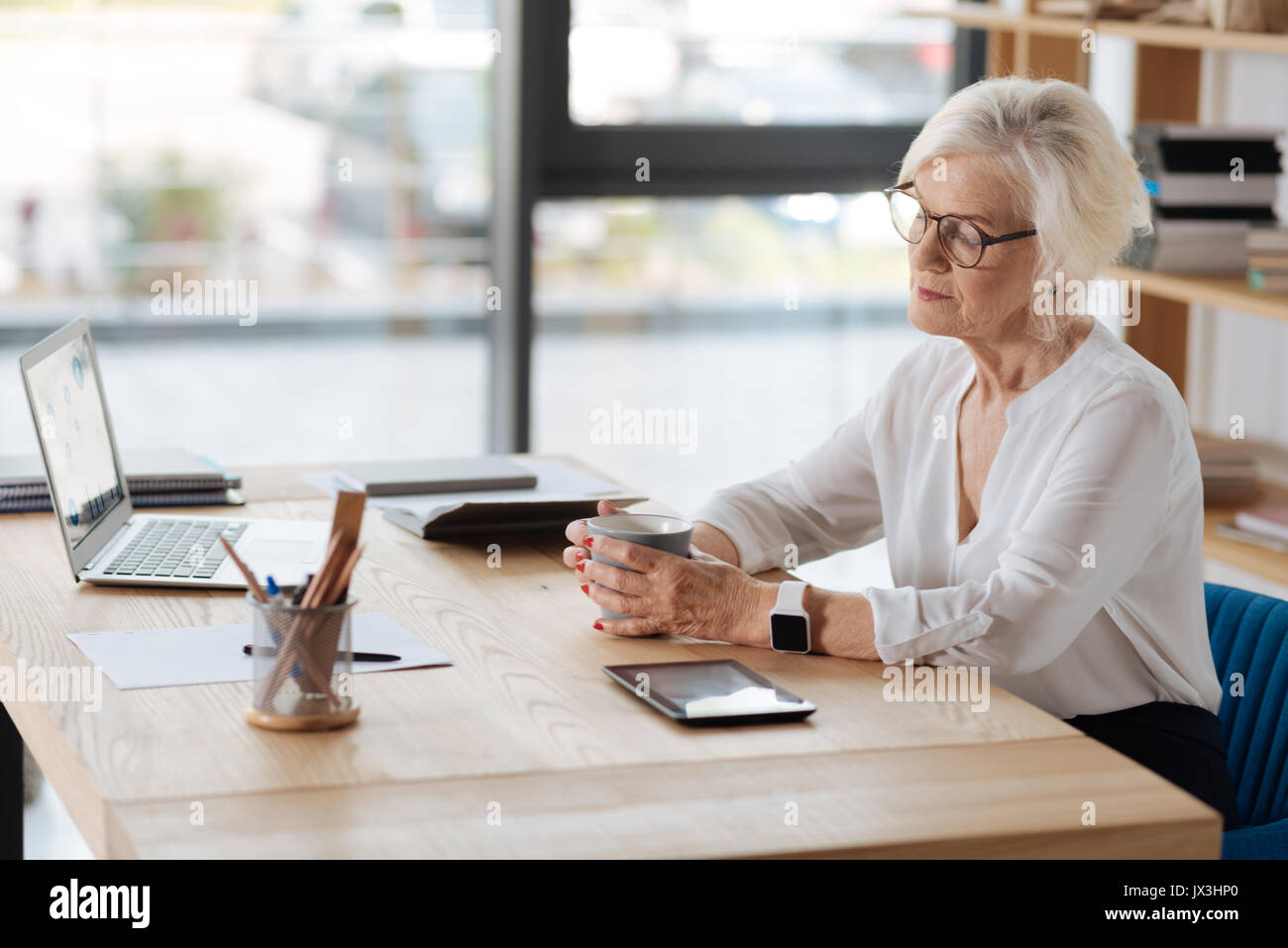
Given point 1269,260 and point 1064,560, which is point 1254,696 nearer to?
point 1064,560

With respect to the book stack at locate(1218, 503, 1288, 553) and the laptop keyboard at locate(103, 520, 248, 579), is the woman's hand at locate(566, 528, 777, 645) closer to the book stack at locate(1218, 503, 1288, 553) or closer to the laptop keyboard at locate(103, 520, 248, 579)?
the laptop keyboard at locate(103, 520, 248, 579)

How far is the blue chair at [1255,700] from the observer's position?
1.79 meters

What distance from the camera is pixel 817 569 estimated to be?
3.85 m

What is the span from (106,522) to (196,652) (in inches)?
17.6

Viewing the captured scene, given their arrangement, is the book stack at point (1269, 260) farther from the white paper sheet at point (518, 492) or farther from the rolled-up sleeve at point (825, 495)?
the white paper sheet at point (518, 492)

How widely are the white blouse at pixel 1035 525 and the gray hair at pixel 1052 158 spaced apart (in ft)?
0.35

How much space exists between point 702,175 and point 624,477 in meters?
0.74

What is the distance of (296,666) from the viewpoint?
129 cm

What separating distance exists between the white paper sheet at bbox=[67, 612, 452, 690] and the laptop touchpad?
25 centimetres

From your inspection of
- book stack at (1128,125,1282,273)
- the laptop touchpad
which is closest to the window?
book stack at (1128,125,1282,273)

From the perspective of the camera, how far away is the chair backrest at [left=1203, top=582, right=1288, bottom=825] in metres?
1.79

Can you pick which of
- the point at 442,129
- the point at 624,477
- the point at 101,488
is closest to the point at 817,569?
the point at 624,477

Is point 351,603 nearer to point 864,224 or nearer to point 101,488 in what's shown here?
point 101,488

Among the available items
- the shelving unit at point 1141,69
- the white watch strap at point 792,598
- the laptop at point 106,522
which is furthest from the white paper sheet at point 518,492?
the shelving unit at point 1141,69
